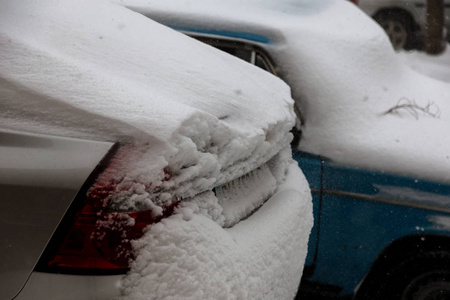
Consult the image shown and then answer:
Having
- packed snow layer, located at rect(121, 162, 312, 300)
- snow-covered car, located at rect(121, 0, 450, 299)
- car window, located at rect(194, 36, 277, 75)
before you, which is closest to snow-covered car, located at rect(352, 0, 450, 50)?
snow-covered car, located at rect(121, 0, 450, 299)

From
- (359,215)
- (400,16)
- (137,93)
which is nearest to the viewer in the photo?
(137,93)

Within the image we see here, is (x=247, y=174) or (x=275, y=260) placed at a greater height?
(x=247, y=174)

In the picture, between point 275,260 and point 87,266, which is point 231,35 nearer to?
point 275,260

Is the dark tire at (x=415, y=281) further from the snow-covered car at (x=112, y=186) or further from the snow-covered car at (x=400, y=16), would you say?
the snow-covered car at (x=400, y=16)

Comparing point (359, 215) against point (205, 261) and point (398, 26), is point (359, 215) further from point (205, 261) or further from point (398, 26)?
point (398, 26)

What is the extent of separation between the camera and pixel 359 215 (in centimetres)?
246

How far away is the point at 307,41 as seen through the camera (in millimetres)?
2725

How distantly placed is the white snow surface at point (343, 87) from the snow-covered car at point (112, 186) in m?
1.04

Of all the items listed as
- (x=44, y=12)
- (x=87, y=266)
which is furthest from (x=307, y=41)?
(x=87, y=266)

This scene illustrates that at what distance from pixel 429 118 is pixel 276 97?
3.62 ft

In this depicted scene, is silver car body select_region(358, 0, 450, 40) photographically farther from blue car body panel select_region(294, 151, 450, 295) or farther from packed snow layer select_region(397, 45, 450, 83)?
blue car body panel select_region(294, 151, 450, 295)

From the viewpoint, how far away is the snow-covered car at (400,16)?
396 inches

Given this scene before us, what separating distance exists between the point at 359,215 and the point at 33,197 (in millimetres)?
1684

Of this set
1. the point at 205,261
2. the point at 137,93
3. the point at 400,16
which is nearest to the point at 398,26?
the point at 400,16
